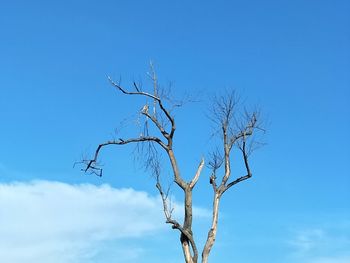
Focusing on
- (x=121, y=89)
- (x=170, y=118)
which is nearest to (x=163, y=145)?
(x=170, y=118)

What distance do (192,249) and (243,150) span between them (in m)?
2.49

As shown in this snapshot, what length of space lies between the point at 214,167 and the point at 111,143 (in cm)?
235

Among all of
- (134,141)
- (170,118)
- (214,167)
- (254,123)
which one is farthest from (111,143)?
(254,123)

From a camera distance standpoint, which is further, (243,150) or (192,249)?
(243,150)

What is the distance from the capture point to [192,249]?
13211 millimetres

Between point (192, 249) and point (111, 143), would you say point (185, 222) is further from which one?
point (111, 143)

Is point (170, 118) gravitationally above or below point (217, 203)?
above

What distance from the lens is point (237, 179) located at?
1388cm

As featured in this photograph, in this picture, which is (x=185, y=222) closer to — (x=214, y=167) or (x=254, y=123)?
(x=214, y=167)

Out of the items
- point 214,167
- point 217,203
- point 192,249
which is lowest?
point 192,249

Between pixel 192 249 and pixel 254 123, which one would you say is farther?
pixel 254 123

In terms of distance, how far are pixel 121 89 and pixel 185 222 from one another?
316 cm

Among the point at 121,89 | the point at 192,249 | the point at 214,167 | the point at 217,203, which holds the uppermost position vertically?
the point at 121,89

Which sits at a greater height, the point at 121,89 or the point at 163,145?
the point at 121,89
